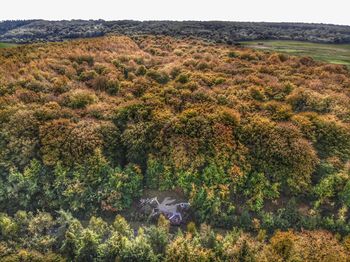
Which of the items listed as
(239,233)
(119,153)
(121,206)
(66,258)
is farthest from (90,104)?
(239,233)

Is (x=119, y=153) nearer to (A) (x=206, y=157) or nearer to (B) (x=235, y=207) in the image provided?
(A) (x=206, y=157)

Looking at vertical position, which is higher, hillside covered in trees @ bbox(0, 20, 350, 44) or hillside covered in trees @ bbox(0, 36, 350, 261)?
hillside covered in trees @ bbox(0, 20, 350, 44)

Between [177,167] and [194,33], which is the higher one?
[194,33]

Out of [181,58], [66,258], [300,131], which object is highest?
[181,58]

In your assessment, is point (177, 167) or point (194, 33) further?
point (194, 33)

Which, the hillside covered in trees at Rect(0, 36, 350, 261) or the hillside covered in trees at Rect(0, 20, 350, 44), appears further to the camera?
the hillside covered in trees at Rect(0, 20, 350, 44)

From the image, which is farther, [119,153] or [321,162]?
[119,153]

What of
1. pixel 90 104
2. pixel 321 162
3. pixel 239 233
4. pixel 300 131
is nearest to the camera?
pixel 239 233

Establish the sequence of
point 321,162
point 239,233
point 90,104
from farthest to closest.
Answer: point 90,104
point 321,162
point 239,233
